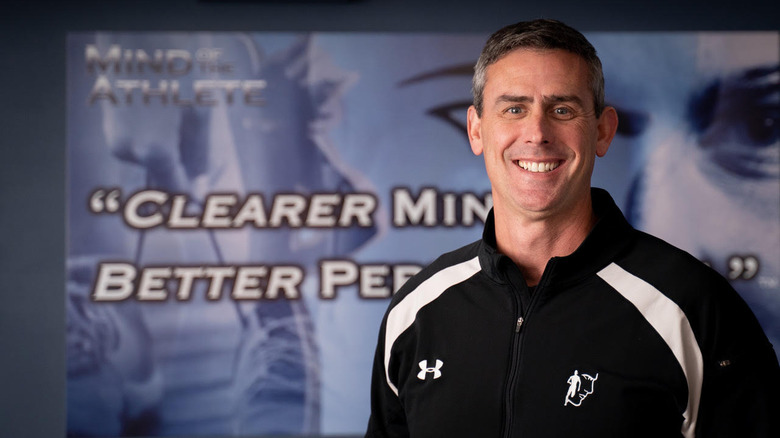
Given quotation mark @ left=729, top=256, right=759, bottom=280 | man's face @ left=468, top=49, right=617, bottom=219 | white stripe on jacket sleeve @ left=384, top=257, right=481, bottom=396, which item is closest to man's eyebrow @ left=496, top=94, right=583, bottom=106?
man's face @ left=468, top=49, right=617, bottom=219

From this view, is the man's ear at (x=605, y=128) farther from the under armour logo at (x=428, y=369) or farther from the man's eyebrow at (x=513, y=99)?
the under armour logo at (x=428, y=369)

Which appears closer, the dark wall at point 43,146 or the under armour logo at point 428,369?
the under armour logo at point 428,369

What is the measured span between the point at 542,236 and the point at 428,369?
311mm

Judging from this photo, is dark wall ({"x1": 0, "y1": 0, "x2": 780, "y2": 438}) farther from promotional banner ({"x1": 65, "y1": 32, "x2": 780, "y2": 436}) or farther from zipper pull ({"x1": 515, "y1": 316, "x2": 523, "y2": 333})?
zipper pull ({"x1": 515, "y1": 316, "x2": 523, "y2": 333})

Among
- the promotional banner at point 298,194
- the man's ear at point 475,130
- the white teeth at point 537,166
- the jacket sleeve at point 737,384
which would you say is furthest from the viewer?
the promotional banner at point 298,194

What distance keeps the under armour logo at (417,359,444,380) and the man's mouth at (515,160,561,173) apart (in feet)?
1.23

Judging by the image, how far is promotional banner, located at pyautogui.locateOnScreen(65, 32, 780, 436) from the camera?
310cm

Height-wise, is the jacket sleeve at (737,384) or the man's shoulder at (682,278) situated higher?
the man's shoulder at (682,278)

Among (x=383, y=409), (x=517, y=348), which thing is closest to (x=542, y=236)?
(x=517, y=348)

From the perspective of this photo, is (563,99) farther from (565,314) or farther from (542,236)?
(565,314)

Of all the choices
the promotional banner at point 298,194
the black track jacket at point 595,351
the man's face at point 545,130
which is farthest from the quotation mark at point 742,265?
the man's face at point 545,130

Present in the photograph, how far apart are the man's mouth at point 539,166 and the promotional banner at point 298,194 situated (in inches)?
76.8

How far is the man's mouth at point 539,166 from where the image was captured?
3.91 ft

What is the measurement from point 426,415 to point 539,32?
2.24ft
